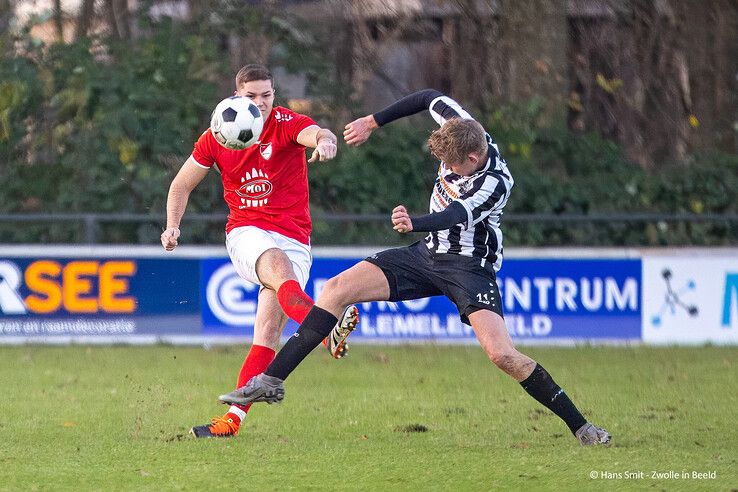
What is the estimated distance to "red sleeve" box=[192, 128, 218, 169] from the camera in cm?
757

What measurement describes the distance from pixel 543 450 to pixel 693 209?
9.46m

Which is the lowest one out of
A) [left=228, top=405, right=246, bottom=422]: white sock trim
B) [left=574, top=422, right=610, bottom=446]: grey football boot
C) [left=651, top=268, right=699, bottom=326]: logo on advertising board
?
[left=574, top=422, right=610, bottom=446]: grey football boot

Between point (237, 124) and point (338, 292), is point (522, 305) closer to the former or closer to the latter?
point (338, 292)

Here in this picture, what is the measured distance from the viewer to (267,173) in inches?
301

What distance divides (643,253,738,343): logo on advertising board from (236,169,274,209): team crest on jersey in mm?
6507

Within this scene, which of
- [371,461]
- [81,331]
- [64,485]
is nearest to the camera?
[64,485]

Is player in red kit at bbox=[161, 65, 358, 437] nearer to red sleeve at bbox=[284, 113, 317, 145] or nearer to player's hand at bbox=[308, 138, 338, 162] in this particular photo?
red sleeve at bbox=[284, 113, 317, 145]

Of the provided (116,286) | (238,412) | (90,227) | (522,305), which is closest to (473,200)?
(238,412)

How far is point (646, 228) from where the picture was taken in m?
14.9

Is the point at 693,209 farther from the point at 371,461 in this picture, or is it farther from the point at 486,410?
the point at 371,461

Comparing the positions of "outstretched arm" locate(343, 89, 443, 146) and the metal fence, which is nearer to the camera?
"outstretched arm" locate(343, 89, 443, 146)

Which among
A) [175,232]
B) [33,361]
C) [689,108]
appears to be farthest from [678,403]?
[689,108]

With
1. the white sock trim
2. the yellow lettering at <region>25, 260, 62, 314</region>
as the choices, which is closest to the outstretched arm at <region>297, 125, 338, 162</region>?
the white sock trim

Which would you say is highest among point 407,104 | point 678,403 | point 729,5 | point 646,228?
point 729,5
